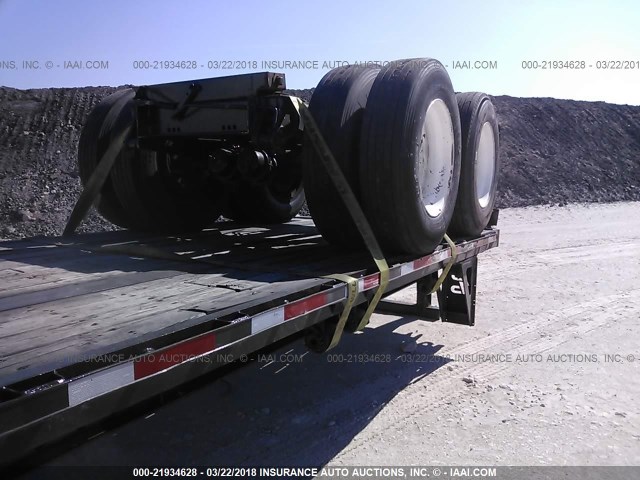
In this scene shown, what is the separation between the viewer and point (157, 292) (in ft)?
9.12

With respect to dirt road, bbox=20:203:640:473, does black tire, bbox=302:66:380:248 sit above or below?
above

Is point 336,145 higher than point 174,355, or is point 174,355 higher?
point 336,145

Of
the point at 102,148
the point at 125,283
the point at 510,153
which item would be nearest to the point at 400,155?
the point at 125,283

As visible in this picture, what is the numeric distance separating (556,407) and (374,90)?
2528 millimetres

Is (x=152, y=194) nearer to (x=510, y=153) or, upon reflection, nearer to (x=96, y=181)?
(x=96, y=181)

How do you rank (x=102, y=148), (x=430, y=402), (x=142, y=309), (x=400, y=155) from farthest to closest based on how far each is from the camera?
(x=102, y=148) → (x=430, y=402) → (x=400, y=155) → (x=142, y=309)

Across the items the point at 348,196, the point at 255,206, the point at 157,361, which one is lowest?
the point at 157,361

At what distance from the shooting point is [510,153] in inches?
955

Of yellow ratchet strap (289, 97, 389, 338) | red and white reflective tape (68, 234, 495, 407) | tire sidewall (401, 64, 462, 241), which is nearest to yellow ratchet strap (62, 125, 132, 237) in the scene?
yellow ratchet strap (289, 97, 389, 338)

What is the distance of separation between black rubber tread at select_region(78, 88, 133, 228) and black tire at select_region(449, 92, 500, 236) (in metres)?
2.81

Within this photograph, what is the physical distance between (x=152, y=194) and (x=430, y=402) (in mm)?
2709

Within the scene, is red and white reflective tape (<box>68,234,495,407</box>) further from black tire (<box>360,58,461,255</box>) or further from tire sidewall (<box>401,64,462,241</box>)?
tire sidewall (<box>401,64,462,241</box>)

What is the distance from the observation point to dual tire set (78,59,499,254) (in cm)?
359

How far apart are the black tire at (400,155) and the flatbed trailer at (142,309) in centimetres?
19
